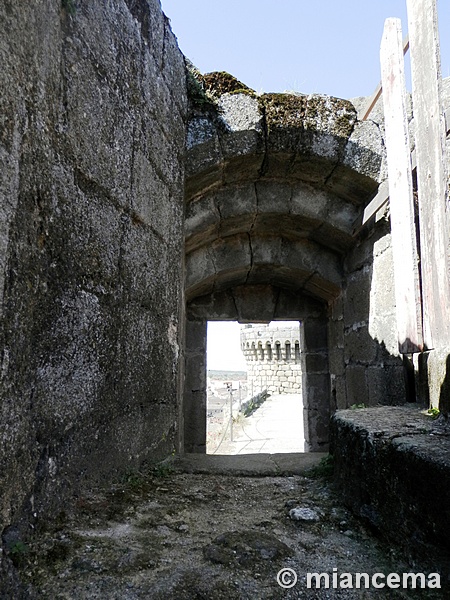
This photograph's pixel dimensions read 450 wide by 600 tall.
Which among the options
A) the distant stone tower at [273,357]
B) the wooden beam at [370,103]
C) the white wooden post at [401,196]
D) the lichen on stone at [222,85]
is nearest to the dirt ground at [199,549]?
the white wooden post at [401,196]

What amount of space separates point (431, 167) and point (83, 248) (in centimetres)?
201

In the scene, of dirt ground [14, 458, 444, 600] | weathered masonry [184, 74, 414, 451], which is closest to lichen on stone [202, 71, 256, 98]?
weathered masonry [184, 74, 414, 451]

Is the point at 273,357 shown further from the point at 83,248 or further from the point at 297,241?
the point at 83,248

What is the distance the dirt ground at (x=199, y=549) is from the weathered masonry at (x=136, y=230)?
0.41 ft

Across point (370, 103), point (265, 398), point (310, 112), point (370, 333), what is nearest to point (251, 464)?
point (370, 333)

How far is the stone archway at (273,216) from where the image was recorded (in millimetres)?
3105

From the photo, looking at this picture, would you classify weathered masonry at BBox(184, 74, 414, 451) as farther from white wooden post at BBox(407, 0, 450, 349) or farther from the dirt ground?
the dirt ground

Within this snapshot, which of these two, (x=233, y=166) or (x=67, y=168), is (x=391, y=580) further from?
(x=233, y=166)

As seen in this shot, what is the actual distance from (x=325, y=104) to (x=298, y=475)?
2619mm

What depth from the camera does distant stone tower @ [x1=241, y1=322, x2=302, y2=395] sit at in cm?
1562

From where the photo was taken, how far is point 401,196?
9.37ft

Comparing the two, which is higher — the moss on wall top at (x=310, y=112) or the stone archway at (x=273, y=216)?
the moss on wall top at (x=310, y=112)

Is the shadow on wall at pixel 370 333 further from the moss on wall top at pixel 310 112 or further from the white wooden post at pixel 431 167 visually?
the moss on wall top at pixel 310 112

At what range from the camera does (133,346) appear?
211 centimetres
